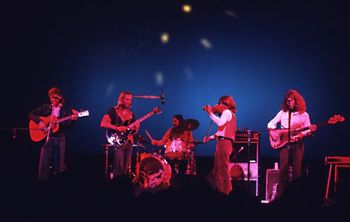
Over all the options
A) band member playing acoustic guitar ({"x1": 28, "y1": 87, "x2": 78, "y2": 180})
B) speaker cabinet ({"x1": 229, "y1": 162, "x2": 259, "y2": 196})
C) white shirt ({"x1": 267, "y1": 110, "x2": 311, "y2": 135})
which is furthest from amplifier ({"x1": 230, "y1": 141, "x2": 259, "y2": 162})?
band member playing acoustic guitar ({"x1": 28, "y1": 87, "x2": 78, "y2": 180})

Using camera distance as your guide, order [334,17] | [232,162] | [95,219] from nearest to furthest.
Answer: [95,219] → [232,162] → [334,17]

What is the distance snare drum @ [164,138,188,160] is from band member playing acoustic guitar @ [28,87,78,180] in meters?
1.81

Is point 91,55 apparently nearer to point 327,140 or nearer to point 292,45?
point 292,45

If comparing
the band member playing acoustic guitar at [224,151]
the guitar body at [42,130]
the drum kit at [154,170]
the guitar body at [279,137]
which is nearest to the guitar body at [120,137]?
the drum kit at [154,170]

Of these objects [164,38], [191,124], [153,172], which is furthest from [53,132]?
[164,38]

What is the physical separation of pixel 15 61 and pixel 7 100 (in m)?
0.90

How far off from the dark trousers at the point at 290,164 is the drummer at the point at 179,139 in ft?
6.58

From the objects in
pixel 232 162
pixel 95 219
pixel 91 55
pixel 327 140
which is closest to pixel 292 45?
pixel 327 140

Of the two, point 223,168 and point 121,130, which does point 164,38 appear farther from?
point 223,168

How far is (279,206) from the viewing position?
4.77 m

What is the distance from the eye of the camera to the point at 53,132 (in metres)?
8.74

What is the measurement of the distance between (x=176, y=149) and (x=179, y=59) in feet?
7.72

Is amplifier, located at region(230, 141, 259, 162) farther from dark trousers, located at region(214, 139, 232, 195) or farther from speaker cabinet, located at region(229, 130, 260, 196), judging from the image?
dark trousers, located at region(214, 139, 232, 195)

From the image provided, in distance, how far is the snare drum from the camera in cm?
897
